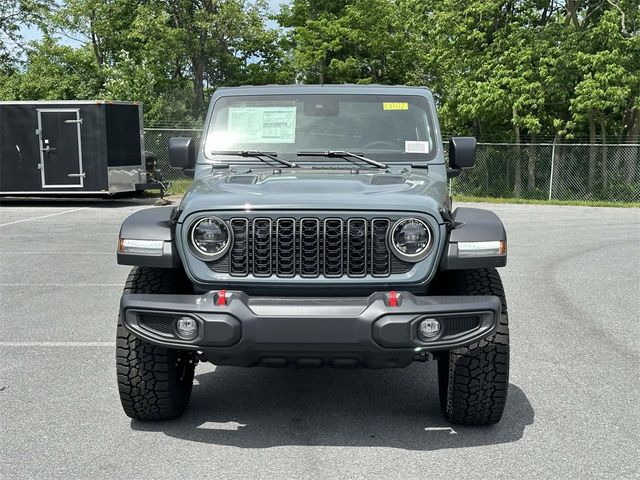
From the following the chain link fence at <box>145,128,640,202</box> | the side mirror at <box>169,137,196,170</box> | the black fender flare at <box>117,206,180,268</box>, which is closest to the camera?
the black fender flare at <box>117,206,180,268</box>

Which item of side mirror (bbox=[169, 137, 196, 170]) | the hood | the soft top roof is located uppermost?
the soft top roof

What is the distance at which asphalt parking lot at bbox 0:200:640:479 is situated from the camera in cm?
409

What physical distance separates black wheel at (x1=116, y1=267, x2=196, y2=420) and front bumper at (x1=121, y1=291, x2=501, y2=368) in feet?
1.15

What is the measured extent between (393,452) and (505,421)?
33.3 inches

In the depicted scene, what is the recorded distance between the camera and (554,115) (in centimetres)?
2833

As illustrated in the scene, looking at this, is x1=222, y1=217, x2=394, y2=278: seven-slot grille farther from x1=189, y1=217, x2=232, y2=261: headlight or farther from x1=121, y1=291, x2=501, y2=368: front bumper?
x1=121, y1=291, x2=501, y2=368: front bumper

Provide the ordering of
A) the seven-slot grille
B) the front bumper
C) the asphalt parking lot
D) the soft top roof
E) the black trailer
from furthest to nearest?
the black trailer, the soft top roof, the seven-slot grille, the asphalt parking lot, the front bumper

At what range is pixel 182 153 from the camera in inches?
227

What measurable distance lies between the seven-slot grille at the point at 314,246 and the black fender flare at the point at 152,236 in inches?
14.9

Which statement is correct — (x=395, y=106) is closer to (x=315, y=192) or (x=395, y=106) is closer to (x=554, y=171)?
(x=315, y=192)

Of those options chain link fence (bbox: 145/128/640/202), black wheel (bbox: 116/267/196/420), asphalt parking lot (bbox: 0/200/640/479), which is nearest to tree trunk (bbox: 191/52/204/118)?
chain link fence (bbox: 145/128/640/202)

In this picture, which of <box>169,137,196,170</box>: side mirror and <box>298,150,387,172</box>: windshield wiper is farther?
<box>169,137,196,170</box>: side mirror

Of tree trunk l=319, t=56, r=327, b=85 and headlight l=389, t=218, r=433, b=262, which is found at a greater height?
tree trunk l=319, t=56, r=327, b=85

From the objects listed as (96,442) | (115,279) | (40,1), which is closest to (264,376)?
(96,442)
